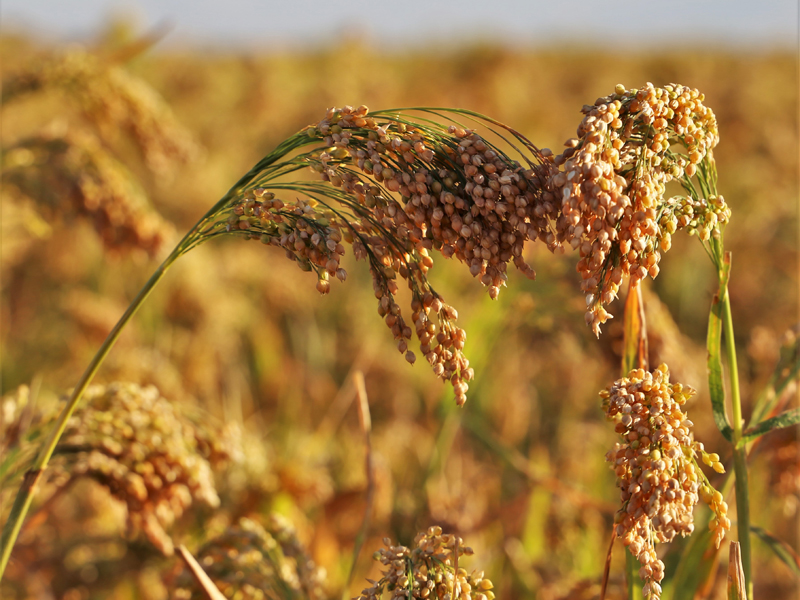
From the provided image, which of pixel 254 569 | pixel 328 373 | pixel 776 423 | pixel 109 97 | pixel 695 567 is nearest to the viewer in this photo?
pixel 776 423

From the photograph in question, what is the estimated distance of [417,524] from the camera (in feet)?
9.40

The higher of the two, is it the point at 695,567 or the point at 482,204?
the point at 482,204

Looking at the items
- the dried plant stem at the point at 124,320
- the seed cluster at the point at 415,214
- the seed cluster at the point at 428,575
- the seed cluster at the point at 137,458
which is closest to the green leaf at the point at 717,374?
the seed cluster at the point at 415,214

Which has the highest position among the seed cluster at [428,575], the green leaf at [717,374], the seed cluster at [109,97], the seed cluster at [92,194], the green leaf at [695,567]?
the seed cluster at [109,97]

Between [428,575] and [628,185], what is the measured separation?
0.86m

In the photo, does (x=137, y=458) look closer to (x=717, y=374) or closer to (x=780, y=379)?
(x=717, y=374)

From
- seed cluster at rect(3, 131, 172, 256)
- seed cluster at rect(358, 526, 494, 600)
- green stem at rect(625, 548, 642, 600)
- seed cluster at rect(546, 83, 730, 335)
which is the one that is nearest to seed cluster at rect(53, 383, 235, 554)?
seed cluster at rect(358, 526, 494, 600)

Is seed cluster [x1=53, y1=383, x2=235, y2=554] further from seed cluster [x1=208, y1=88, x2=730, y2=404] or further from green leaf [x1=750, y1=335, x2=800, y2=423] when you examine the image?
green leaf [x1=750, y1=335, x2=800, y2=423]

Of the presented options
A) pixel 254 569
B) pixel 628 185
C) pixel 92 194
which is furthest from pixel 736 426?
pixel 92 194

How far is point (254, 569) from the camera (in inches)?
69.3

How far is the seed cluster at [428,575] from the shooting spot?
1.25m

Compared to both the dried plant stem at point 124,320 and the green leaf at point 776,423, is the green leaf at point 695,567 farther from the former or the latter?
the dried plant stem at point 124,320

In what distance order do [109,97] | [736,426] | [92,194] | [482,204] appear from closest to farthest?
[482,204], [736,426], [92,194], [109,97]

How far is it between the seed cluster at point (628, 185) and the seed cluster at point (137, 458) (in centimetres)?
124
